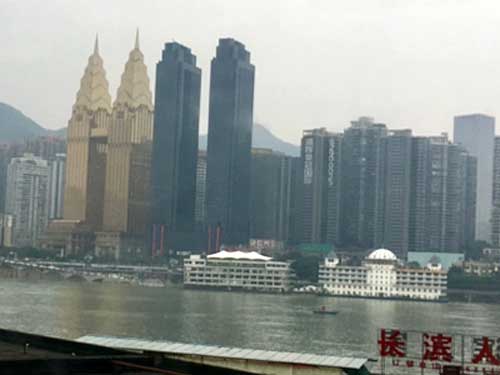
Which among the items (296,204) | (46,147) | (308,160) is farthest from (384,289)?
(46,147)

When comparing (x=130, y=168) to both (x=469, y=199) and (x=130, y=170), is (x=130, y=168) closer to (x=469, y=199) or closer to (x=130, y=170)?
(x=130, y=170)

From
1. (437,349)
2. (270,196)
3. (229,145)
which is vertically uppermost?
(229,145)

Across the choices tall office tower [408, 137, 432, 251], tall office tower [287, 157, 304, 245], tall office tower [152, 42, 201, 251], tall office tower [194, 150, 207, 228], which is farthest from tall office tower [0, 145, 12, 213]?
tall office tower [408, 137, 432, 251]

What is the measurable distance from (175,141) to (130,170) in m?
3.39

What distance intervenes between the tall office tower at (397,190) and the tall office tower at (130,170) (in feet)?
40.7

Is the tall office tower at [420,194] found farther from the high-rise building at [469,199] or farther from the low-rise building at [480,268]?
the low-rise building at [480,268]

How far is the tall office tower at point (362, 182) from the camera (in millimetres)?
53156

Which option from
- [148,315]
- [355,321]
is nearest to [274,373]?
[148,315]

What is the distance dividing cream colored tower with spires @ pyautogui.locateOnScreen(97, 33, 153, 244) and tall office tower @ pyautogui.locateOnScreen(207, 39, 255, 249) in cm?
368

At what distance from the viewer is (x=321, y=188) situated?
54.2 metres

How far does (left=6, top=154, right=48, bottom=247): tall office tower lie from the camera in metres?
57.8

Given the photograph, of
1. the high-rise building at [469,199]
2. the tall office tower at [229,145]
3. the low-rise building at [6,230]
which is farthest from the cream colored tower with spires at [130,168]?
the high-rise building at [469,199]

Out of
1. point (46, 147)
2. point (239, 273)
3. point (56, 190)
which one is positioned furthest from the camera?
point (46, 147)

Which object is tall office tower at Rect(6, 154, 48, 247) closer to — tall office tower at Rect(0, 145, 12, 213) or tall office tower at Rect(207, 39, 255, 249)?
tall office tower at Rect(0, 145, 12, 213)
